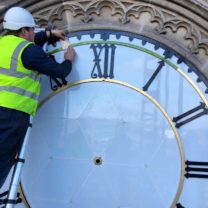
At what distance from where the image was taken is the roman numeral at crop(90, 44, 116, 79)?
111 inches

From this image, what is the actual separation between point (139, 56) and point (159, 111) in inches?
11.9

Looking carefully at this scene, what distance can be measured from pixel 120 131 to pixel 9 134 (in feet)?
1.99

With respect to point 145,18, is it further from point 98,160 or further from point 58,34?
point 98,160

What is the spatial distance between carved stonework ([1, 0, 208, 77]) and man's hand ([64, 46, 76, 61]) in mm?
133

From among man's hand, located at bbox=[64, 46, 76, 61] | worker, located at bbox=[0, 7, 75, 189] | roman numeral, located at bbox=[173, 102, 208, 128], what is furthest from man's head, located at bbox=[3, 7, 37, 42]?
roman numeral, located at bbox=[173, 102, 208, 128]

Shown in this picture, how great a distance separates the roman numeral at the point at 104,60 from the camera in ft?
9.27

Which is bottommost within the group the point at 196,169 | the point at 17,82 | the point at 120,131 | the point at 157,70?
the point at 196,169

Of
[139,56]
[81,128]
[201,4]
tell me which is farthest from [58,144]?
[201,4]

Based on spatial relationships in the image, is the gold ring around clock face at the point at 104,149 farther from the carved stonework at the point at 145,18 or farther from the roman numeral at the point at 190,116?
the carved stonework at the point at 145,18

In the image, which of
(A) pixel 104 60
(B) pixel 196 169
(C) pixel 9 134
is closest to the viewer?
(C) pixel 9 134

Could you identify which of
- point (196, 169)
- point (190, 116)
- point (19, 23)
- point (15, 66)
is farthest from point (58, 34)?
point (196, 169)

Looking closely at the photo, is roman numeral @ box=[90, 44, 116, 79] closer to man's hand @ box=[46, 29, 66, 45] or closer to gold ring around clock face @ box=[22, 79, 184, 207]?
gold ring around clock face @ box=[22, 79, 184, 207]

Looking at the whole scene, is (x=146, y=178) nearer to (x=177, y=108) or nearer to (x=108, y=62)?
(x=177, y=108)

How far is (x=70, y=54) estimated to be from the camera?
109 inches
